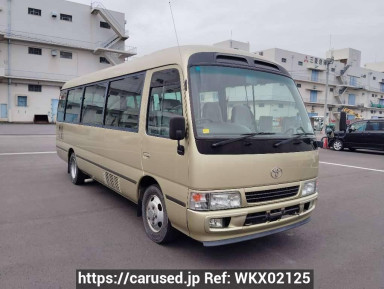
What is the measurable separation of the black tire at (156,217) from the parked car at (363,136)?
46.9 ft

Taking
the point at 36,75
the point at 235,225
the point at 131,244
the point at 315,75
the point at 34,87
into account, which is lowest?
the point at 131,244

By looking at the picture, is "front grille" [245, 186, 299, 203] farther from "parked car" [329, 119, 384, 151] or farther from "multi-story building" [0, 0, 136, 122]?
"multi-story building" [0, 0, 136, 122]

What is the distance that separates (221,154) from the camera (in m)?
3.35

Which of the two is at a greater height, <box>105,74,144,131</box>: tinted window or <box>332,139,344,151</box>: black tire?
<box>105,74,144,131</box>: tinted window

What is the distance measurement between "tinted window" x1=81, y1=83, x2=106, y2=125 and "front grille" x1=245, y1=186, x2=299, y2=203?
3365 mm

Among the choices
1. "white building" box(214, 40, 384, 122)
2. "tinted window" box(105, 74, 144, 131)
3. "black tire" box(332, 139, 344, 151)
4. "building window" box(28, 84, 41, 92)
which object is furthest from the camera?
"white building" box(214, 40, 384, 122)

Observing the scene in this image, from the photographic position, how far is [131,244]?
4.15m

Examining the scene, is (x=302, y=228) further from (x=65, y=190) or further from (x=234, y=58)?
(x=65, y=190)

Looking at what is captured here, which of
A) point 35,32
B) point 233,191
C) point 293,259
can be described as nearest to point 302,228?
point 293,259

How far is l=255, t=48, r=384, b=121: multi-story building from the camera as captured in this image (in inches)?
2203

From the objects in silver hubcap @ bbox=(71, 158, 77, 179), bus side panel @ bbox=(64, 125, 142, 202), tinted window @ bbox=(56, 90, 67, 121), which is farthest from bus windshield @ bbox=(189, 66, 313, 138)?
tinted window @ bbox=(56, 90, 67, 121)

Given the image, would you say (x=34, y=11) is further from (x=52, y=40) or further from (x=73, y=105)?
(x=73, y=105)

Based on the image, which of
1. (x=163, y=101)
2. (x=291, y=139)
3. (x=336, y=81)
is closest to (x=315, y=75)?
(x=336, y=81)

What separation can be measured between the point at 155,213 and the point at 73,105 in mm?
4621
